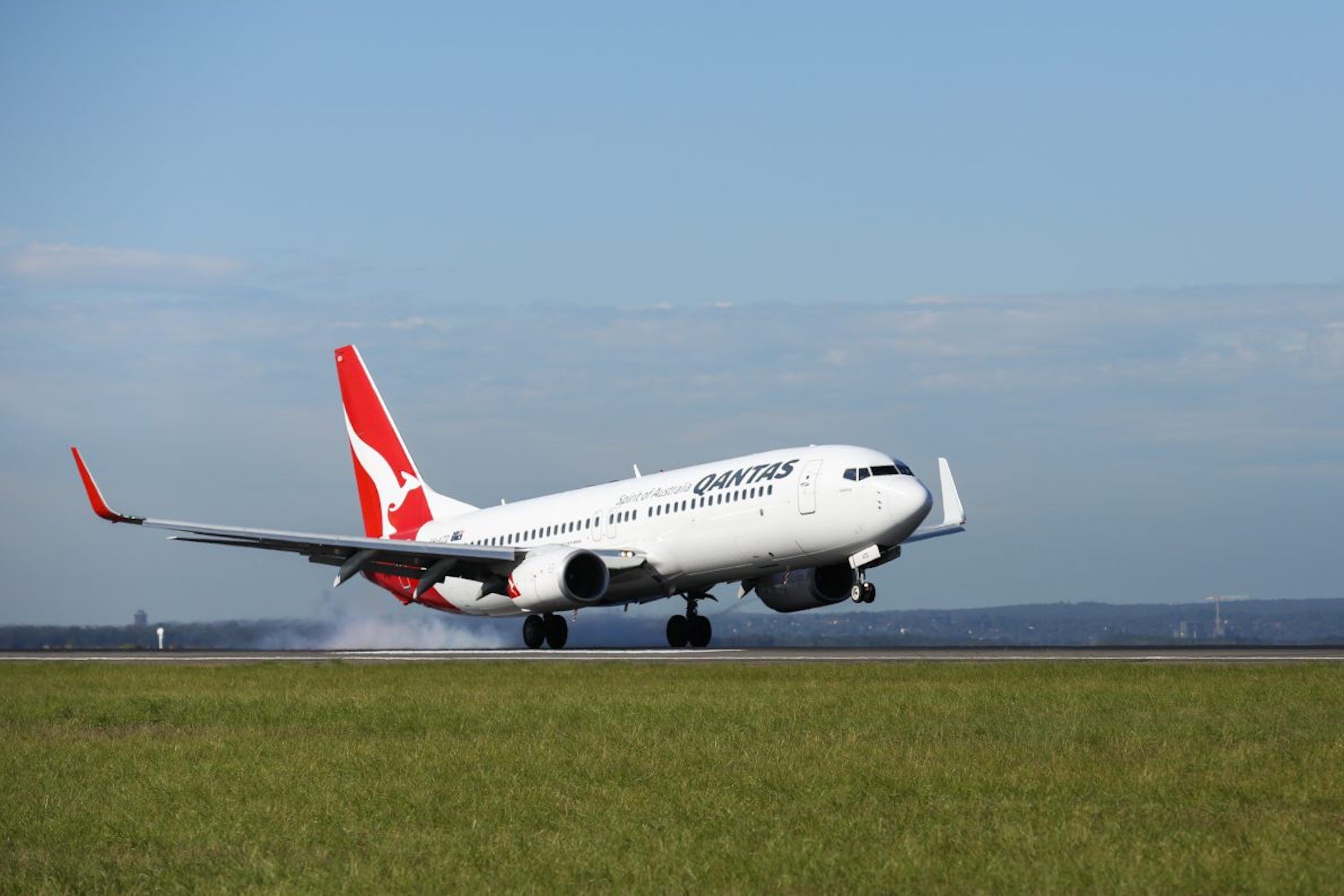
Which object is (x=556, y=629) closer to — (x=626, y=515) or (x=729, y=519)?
(x=626, y=515)

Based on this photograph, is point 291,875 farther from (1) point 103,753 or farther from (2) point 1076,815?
(1) point 103,753

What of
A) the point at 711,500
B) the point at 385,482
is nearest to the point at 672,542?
the point at 711,500

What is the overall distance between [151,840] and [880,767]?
5734 millimetres

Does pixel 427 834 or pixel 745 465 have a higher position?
pixel 745 465

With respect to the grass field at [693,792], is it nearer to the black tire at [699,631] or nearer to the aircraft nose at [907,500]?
the aircraft nose at [907,500]

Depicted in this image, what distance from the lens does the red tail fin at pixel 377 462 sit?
55156 mm

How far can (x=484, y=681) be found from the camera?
1097 inches

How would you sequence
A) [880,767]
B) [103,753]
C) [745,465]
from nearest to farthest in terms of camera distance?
[880,767] < [103,753] < [745,465]

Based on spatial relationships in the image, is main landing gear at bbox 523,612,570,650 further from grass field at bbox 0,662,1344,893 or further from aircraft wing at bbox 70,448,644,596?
grass field at bbox 0,662,1344,893

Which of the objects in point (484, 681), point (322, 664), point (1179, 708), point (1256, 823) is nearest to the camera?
point (1256, 823)

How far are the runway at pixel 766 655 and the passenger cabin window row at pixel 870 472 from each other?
380 centimetres

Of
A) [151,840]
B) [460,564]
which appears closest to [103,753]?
[151,840]

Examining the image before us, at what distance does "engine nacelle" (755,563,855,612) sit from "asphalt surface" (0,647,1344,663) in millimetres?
1116

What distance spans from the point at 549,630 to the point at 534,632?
0.39 m
